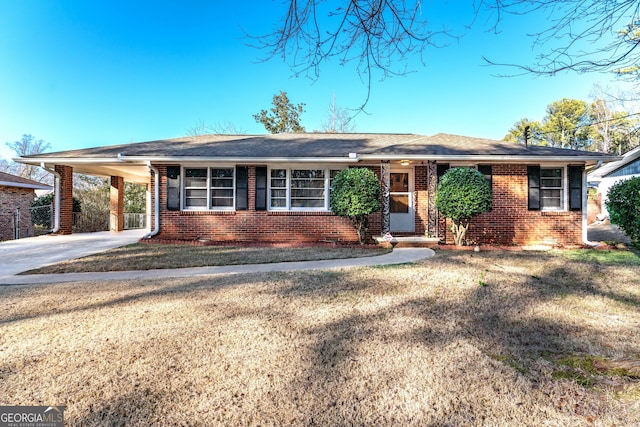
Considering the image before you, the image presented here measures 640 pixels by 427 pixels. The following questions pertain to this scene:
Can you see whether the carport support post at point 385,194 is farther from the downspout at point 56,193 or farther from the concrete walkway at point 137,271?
the downspout at point 56,193

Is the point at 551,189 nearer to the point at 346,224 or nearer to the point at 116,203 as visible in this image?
the point at 346,224

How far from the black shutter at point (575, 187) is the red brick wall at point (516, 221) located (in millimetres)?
224

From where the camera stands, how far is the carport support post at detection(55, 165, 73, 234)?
10.6 meters

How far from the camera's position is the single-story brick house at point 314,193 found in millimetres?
9570

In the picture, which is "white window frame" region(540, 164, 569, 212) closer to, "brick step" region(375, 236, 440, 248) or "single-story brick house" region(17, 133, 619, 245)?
"single-story brick house" region(17, 133, 619, 245)

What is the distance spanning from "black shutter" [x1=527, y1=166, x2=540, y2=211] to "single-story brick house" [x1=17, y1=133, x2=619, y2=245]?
1.2 inches

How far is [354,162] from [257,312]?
703 cm

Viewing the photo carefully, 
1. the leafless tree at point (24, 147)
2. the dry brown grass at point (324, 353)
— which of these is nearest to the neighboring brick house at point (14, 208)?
the dry brown grass at point (324, 353)

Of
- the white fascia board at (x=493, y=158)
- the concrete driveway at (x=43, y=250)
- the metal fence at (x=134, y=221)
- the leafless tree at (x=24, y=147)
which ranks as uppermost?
the leafless tree at (x=24, y=147)

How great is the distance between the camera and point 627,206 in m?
7.02

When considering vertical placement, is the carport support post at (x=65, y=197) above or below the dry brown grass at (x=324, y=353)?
above

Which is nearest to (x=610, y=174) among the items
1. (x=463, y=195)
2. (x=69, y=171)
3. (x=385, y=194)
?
(x=463, y=195)

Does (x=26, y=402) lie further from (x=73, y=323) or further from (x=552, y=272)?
(x=552, y=272)

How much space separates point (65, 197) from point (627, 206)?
16008mm
